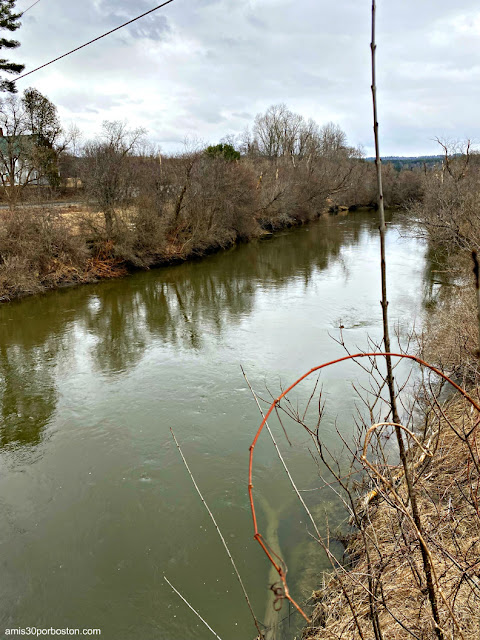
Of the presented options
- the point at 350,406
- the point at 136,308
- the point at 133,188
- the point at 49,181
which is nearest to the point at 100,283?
the point at 136,308

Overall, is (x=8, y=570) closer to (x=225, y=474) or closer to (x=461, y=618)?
(x=225, y=474)

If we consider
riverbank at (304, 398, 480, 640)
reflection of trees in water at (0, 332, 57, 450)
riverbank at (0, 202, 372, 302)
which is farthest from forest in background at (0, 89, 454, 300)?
riverbank at (304, 398, 480, 640)

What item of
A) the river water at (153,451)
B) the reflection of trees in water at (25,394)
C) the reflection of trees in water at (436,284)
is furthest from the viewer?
the reflection of trees in water at (436,284)

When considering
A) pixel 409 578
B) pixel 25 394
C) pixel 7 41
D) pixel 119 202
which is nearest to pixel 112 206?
pixel 119 202

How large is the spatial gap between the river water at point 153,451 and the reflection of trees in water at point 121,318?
66 mm

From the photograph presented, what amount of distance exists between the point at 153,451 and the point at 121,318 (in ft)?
24.3

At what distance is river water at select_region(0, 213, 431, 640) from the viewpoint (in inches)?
179

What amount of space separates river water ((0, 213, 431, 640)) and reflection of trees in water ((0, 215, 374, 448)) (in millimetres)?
66

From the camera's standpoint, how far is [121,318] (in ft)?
44.5

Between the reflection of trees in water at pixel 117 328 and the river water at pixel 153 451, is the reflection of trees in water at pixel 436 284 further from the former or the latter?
the reflection of trees in water at pixel 117 328

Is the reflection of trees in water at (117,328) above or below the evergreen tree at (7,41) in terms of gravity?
below

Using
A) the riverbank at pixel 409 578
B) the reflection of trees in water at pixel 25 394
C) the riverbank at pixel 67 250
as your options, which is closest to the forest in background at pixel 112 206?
the riverbank at pixel 67 250

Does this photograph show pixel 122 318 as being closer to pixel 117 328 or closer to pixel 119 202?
pixel 117 328

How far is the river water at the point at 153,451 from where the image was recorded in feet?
14.9
